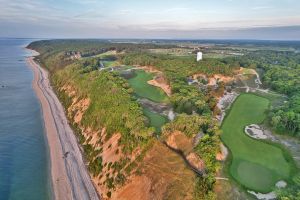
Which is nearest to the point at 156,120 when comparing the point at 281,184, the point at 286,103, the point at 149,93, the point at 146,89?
the point at 149,93

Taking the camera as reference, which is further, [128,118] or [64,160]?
[128,118]

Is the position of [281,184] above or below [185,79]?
below

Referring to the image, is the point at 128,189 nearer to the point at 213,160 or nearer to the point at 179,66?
the point at 213,160

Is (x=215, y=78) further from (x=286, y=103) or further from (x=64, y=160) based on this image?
(x=64, y=160)

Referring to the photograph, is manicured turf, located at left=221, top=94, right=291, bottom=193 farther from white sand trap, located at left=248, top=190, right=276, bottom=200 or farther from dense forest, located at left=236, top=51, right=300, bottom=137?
dense forest, located at left=236, top=51, right=300, bottom=137

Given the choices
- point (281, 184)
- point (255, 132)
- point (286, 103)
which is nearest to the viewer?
point (281, 184)

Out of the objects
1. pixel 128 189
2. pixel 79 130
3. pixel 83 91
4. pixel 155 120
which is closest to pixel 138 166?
pixel 128 189
